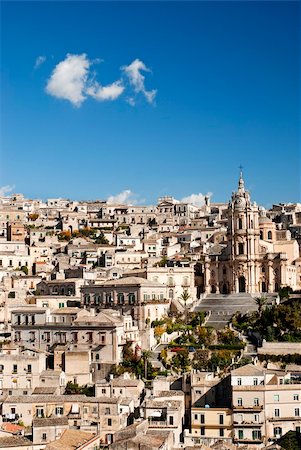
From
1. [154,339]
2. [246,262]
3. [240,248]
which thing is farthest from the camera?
[240,248]

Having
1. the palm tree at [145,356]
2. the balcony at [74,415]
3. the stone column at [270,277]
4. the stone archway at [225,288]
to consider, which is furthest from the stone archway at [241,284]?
the balcony at [74,415]

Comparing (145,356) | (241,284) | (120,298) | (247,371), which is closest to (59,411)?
(145,356)

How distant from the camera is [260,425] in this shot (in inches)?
1542

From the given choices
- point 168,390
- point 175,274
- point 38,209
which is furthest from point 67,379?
point 38,209

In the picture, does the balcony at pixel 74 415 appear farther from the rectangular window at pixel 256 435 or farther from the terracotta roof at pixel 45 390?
the rectangular window at pixel 256 435

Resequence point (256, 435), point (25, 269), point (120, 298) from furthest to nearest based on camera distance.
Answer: point (25, 269) → point (120, 298) → point (256, 435)

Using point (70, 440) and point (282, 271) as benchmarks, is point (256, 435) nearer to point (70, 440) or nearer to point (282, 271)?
point (70, 440)

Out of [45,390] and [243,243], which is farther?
[243,243]

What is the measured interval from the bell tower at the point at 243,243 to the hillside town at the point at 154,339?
3.1 inches

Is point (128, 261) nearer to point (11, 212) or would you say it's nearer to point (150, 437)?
point (11, 212)

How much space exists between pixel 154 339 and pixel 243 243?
49.1 feet

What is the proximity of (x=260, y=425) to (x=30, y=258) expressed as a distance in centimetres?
3841

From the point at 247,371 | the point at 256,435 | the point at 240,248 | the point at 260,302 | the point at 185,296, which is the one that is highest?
the point at 240,248

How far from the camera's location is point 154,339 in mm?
52062
